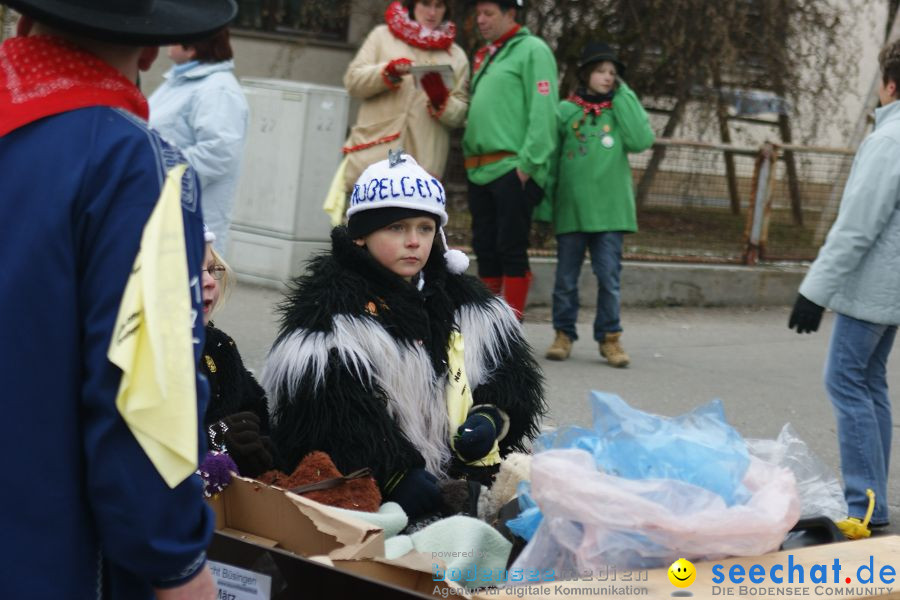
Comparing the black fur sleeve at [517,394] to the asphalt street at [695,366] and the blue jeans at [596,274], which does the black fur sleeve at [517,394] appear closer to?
the asphalt street at [695,366]

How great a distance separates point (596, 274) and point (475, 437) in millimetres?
3743

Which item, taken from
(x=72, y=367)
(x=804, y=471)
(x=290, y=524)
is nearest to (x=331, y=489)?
(x=290, y=524)

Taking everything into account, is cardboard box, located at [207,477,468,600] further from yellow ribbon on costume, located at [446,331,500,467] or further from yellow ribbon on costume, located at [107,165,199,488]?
yellow ribbon on costume, located at [446,331,500,467]

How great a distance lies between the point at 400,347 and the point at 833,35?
9.17m

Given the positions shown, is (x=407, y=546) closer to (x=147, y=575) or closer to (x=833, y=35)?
(x=147, y=575)

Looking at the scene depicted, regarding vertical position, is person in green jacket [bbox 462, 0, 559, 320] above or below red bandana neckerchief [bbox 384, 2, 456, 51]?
below

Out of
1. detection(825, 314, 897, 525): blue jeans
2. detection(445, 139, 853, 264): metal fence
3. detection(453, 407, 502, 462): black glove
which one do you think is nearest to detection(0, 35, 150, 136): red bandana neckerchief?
detection(453, 407, 502, 462): black glove

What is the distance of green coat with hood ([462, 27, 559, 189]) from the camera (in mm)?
7113

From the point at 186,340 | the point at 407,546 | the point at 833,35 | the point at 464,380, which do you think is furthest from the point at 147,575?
the point at 833,35

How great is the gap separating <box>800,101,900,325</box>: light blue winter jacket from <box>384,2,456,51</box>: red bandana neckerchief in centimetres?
327

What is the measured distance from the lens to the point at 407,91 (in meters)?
7.40

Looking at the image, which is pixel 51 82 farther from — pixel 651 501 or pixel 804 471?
pixel 804 471

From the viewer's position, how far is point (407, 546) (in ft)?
10.2

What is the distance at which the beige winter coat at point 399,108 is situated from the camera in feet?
24.3
